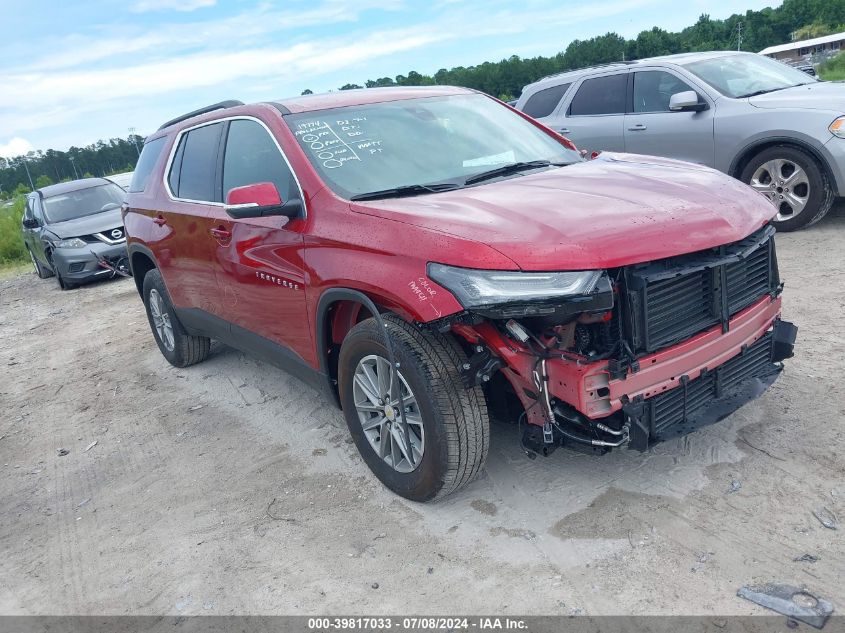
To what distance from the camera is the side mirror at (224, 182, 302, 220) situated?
359 cm

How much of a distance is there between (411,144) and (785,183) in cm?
487

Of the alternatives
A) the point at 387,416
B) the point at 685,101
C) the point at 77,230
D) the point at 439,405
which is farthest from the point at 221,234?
the point at 77,230

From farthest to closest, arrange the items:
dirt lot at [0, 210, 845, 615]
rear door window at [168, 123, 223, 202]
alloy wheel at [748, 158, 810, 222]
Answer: alloy wheel at [748, 158, 810, 222], rear door window at [168, 123, 223, 202], dirt lot at [0, 210, 845, 615]

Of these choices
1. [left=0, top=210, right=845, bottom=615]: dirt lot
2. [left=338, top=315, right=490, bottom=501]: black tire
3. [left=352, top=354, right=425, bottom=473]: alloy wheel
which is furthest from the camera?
[left=352, top=354, right=425, bottom=473]: alloy wheel

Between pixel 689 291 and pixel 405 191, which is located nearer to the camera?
pixel 689 291

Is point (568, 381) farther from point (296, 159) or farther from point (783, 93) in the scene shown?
point (783, 93)

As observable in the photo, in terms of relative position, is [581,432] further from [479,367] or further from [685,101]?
[685,101]

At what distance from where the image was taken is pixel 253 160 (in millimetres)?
4273

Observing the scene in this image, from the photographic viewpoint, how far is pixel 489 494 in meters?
3.54

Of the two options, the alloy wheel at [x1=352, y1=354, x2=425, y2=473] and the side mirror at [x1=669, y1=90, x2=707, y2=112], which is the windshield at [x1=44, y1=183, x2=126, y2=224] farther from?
the alloy wheel at [x1=352, y1=354, x2=425, y2=473]

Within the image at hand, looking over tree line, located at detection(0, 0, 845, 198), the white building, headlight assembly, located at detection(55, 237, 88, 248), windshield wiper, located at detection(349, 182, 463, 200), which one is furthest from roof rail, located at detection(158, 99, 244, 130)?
the white building

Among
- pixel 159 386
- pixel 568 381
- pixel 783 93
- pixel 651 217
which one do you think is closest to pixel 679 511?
pixel 568 381

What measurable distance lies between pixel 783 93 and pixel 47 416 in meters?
7.44

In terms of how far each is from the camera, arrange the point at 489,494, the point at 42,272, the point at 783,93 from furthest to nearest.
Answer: the point at 42,272 → the point at 783,93 → the point at 489,494
